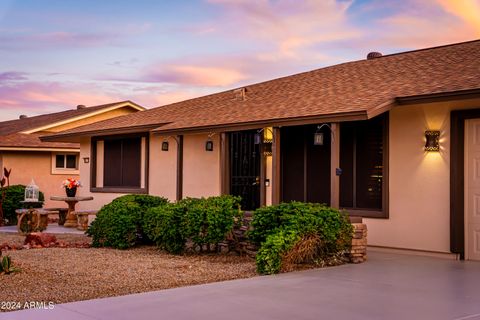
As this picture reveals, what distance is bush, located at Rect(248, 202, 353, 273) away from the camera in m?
9.44

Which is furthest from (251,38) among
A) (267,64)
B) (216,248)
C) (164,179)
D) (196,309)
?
(196,309)

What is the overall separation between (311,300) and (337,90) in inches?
275

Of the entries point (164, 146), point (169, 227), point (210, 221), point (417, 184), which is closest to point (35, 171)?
point (164, 146)

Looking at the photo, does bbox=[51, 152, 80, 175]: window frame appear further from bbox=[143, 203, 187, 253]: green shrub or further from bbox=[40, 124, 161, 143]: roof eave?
bbox=[143, 203, 187, 253]: green shrub

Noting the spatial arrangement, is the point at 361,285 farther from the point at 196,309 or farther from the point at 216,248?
the point at 216,248

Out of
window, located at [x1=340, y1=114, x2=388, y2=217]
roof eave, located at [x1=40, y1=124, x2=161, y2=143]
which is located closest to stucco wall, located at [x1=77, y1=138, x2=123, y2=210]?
roof eave, located at [x1=40, y1=124, x2=161, y2=143]

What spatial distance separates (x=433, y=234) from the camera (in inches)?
451

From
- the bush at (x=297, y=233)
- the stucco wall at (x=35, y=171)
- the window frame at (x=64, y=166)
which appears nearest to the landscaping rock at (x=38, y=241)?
the bush at (x=297, y=233)

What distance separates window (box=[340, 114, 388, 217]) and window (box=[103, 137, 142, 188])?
7101mm

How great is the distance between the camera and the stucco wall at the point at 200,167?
51.4 ft

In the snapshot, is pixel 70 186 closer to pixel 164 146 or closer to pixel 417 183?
pixel 164 146

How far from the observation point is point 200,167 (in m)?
16.1

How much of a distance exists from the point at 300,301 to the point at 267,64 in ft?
47.9

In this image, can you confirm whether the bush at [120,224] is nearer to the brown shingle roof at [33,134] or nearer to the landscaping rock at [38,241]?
the landscaping rock at [38,241]
